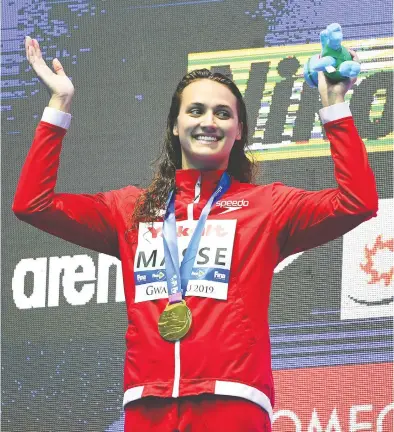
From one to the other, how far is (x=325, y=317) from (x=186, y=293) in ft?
3.77

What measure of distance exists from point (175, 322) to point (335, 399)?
3.83ft

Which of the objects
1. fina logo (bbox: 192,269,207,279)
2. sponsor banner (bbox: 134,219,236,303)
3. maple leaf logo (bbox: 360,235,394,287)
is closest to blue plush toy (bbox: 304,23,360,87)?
sponsor banner (bbox: 134,219,236,303)

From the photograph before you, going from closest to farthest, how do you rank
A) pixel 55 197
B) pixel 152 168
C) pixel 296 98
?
pixel 55 197
pixel 152 168
pixel 296 98

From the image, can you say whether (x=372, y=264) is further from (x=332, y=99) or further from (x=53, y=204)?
(x=53, y=204)

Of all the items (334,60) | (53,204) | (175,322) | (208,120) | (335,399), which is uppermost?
(334,60)

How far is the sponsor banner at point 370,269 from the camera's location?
3.87 meters

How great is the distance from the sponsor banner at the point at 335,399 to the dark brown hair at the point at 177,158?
34.7 inches

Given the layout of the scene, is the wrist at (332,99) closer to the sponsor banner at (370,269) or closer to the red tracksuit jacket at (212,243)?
the red tracksuit jacket at (212,243)

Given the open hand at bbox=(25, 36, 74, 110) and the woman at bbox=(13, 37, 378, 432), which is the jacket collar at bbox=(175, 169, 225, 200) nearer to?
the woman at bbox=(13, 37, 378, 432)

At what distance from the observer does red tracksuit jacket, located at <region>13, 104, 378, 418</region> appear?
2.76 m

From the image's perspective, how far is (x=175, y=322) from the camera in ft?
9.07

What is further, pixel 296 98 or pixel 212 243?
pixel 296 98

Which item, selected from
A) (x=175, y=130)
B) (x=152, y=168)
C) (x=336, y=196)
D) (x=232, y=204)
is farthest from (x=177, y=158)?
(x=152, y=168)

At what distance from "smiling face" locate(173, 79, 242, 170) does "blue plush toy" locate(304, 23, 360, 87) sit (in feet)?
1.00
